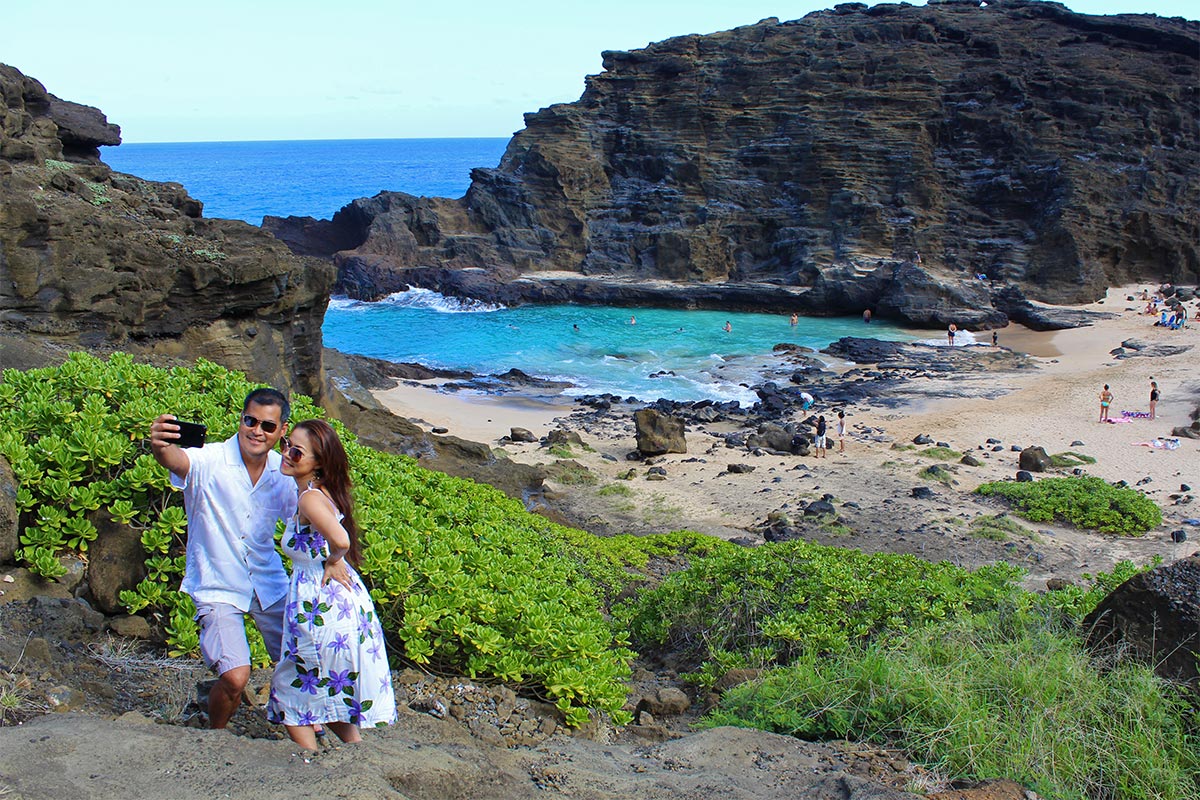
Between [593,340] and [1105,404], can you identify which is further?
[593,340]

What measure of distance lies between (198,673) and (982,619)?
4939mm

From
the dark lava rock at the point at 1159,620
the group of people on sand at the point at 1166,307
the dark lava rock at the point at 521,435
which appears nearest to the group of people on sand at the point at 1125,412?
the group of people on sand at the point at 1166,307

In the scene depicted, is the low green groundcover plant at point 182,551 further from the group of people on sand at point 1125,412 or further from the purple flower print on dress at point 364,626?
the group of people on sand at point 1125,412

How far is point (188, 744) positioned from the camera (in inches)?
144

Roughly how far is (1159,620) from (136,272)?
12271 mm

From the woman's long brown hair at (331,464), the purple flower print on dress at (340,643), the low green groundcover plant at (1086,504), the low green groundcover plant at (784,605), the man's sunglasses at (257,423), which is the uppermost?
the man's sunglasses at (257,423)

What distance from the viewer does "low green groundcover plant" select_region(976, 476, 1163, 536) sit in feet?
53.2

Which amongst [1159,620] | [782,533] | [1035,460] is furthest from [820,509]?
[1159,620]

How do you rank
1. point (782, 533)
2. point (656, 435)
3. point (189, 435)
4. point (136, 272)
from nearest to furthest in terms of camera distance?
1. point (189, 435)
2. point (136, 272)
3. point (782, 533)
4. point (656, 435)

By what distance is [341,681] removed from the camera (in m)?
4.06

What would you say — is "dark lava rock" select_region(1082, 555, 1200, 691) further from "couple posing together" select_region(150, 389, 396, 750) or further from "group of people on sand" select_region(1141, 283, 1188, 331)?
"group of people on sand" select_region(1141, 283, 1188, 331)

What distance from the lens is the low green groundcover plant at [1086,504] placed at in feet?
53.2

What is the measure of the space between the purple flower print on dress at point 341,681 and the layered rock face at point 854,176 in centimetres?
4147

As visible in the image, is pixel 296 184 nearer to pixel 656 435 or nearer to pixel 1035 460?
pixel 656 435
